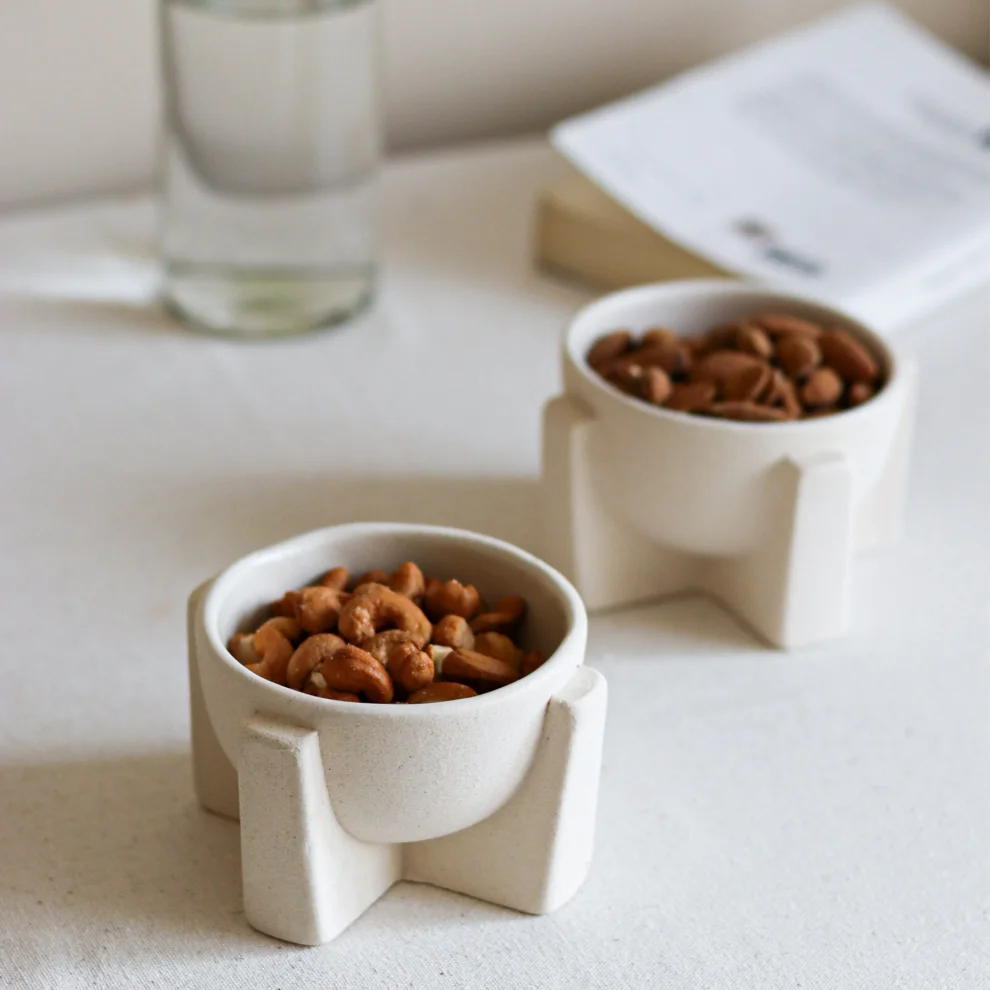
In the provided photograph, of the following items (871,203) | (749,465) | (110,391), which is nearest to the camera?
(749,465)

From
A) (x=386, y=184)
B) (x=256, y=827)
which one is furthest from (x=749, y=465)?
(x=386, y=184)

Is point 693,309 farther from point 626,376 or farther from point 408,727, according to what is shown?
point 408,727

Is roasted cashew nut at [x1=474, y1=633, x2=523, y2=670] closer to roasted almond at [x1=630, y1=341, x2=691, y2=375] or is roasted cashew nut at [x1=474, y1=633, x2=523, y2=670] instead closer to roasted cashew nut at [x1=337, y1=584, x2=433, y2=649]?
roasted cashew nut at [x1=337, y1=584, x2=433, y2=649]

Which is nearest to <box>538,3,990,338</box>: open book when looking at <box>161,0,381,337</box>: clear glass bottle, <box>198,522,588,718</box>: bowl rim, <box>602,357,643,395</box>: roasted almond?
<box>161,0,381,337</box>: clear glass bottle

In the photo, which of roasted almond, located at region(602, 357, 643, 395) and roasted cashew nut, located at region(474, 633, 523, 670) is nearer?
roasted cashew nut, located at region(474, 633, 523, 670)

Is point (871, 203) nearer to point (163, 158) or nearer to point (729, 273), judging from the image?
point (729, 273)

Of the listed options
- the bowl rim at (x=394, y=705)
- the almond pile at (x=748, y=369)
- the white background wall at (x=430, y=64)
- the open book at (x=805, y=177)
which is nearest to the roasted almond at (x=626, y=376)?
the almond pile at (x=748, y=369)

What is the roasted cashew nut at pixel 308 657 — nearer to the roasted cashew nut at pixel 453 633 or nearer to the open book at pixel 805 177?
the roasted cashew nut at pixel 453 633
